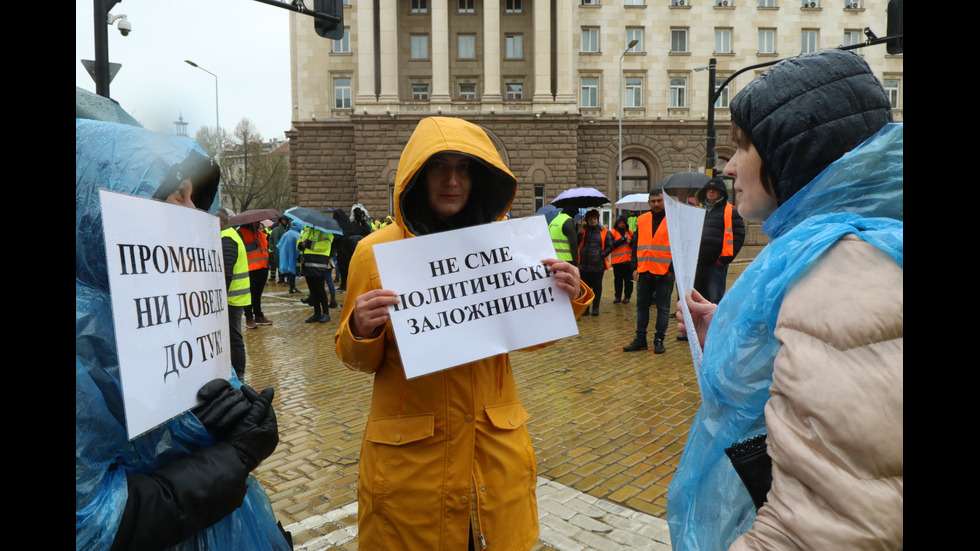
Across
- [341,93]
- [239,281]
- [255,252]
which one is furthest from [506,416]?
[341,93]

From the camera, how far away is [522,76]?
3275cm

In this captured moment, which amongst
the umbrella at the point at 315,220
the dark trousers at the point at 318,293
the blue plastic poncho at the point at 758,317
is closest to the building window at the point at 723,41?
the umbrella at the point at 315,220

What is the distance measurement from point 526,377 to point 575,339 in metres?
2.26

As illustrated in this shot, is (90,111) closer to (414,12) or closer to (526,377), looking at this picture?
(526,377)

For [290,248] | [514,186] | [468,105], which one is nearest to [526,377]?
[514,186]

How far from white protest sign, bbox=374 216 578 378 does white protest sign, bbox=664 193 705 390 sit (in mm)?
521

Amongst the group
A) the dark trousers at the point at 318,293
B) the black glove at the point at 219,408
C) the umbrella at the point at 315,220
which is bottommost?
the dark trousers at the point at 318,293

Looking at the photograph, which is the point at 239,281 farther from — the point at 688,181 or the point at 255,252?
the point at 688,181

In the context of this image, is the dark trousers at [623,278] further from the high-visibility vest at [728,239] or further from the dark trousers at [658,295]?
the high-visibility vest at [728,239]

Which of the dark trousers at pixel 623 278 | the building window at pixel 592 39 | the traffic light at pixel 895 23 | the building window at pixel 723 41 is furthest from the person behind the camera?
the building window at pixel 723 41

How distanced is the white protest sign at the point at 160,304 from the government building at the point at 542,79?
2738 centimetres

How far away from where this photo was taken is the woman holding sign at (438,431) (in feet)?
6.07

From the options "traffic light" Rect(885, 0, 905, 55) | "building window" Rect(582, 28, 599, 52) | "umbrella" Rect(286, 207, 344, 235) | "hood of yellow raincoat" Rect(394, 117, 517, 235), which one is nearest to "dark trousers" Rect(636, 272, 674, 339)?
"hood of yellow raincoat" Rect(394, 117, 517, 235)

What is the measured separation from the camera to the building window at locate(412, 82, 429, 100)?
107 ft
